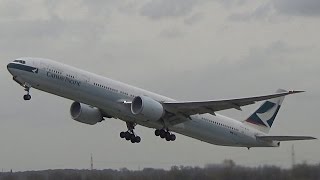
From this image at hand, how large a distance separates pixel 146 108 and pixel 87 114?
634 centimetres

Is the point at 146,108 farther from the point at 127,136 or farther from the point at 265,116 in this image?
the point at 265,116

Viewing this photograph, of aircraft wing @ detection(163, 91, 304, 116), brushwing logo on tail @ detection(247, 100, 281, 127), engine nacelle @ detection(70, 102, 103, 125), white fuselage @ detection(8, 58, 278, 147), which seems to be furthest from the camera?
brushwing logo on tail @ detection(247, 100, 281, 127)

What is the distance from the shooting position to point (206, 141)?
53250 millimetres

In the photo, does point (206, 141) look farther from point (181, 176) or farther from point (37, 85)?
point (37, 85)

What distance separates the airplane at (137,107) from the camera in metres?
46.2

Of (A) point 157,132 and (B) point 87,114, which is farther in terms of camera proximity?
(B) point 87,114

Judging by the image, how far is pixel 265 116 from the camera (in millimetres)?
58844

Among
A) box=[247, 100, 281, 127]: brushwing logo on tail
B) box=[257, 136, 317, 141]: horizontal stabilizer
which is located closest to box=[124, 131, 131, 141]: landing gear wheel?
box=[257, 136, 317, 141]: horizontal stabilizer

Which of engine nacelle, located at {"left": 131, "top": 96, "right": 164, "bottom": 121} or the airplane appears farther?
engine nacelle, located at {"left": 131, "top": 96, "right": 164, "bottom": 121}

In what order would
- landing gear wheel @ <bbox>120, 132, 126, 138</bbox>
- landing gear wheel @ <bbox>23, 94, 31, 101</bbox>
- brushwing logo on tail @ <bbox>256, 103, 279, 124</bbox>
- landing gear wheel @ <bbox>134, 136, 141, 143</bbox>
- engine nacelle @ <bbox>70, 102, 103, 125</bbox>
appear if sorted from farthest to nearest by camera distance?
brushwing logo on tail @ <bbox>256, 103, 279, 124</bbox> → landing gear wheel @ <bbox>120, 132, 126, 138</bbox> → landing gear wheel @ <bbox>134, 136, 141, 143</bbox> → engine nacelle @ <bbox>70, 102, 103, 125</bbox> → landing gear wheel @ <bbox>23, 94, 31, 101</bbox>

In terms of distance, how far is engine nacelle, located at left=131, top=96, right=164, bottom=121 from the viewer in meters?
48.0

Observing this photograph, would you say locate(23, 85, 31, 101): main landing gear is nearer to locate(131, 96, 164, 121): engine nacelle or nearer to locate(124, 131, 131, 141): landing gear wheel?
locate(131, 96, 164, 121): engine nacelle

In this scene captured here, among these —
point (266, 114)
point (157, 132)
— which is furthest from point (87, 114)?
point (266, 114)

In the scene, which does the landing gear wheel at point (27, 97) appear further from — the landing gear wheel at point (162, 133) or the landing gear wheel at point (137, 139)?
the landing gear wheel at point (137, 139)
